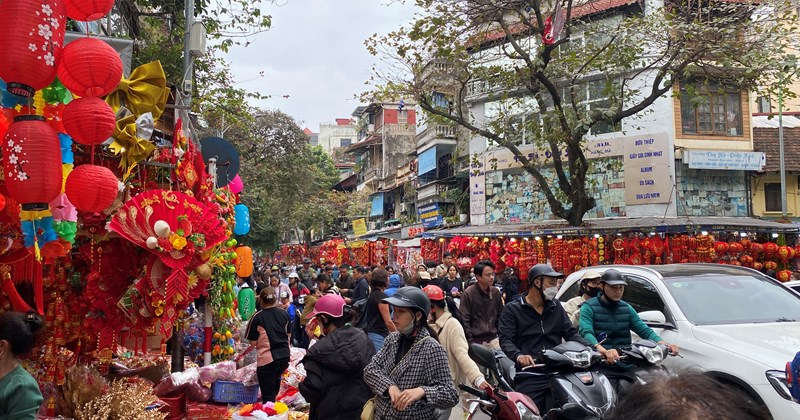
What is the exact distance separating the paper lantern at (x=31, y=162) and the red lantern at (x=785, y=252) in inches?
615

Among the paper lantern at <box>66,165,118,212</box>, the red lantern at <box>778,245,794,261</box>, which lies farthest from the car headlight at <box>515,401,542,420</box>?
the red lantern at <box>778,245,794,261</box>

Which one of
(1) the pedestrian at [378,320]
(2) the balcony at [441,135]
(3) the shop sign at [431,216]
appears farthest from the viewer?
(2) the balcony at [441,135]

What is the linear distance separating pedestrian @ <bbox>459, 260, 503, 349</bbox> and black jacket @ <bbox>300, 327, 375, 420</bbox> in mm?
3538

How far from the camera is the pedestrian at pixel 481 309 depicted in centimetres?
769

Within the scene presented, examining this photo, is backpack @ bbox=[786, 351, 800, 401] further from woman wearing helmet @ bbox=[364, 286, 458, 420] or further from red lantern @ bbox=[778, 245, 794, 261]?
red lantern @ bbox=[778, 245, 794, 261]

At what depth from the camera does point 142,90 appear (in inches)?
219

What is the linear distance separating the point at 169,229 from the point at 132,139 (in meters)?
0.89

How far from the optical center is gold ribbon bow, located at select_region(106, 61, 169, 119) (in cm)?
549

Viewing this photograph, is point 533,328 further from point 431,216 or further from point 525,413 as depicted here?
point 431,216

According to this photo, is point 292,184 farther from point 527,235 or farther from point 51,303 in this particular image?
point 51,303

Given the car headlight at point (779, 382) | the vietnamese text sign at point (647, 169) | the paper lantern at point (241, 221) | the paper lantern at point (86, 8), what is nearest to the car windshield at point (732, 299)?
the car headlight at point (779, 382)

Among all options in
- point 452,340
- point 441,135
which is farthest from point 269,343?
point 441,135

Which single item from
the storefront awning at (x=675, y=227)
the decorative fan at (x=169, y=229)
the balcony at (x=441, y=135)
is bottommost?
the storefront awning at (x=675, y=227)

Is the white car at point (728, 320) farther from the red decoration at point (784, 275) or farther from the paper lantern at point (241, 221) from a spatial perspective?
the red decoration at point (784, 275)
